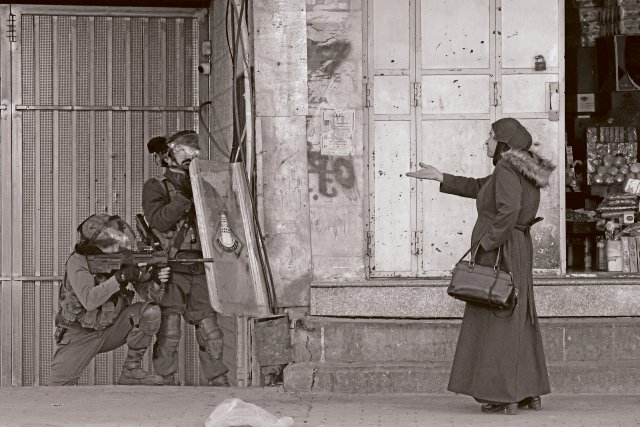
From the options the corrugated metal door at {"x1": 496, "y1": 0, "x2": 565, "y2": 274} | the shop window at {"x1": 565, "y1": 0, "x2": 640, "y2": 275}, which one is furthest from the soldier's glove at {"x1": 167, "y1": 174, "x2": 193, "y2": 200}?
the shop window at {"x1": 565, "y1": 0, "x2": 640, "y2": 275}

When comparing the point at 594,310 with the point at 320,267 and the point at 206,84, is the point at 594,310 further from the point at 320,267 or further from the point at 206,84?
the point at 206,84

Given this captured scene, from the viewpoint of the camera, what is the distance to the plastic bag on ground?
788 centimetres

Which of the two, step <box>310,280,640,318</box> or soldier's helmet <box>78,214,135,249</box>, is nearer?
step <box>310,280,640,318</box>

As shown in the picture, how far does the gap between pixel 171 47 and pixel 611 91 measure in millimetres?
3558

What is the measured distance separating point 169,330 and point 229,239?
2.87 ft

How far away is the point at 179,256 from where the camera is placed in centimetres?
1009

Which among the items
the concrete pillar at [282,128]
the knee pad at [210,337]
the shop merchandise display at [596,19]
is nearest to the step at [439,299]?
the concrete pillar at [282,128]

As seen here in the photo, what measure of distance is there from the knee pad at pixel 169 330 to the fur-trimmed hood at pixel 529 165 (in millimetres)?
3026

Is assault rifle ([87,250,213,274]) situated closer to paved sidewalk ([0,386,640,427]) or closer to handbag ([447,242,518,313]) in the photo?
paved sidewalk ([0,386,640,427])

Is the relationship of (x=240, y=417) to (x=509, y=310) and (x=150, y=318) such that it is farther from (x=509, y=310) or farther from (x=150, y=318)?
(x=150, y=318)

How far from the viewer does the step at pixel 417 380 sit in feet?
31.3

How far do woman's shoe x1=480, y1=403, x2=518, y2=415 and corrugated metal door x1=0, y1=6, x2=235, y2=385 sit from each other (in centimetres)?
344

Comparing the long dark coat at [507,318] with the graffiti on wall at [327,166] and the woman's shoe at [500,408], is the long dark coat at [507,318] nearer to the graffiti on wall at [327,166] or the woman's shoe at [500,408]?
the woman's shoe at [500,408]

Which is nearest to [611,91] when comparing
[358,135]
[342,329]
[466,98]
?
[466,98]
